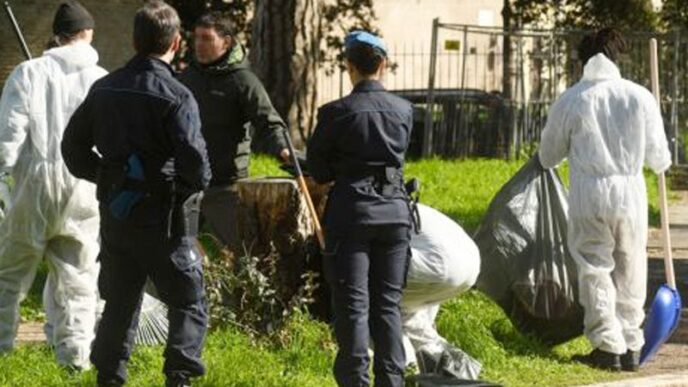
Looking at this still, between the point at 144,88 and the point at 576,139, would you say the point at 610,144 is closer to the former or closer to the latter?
the point at 576,139

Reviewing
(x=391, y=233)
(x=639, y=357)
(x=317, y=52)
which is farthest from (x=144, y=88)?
(x=317, y=52)

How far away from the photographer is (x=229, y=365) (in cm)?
884

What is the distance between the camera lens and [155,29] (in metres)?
7.96

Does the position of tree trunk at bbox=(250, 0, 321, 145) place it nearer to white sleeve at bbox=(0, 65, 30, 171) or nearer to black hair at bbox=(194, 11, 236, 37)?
black hair at bbox=(194, 11, 236, 37)

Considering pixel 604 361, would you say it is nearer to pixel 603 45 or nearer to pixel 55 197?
pixel 603 45

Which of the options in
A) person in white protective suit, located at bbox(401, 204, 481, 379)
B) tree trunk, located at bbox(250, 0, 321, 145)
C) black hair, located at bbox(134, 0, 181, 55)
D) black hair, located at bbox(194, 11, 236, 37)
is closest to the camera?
black hair, located at bbox(134, 0, 181, 55)

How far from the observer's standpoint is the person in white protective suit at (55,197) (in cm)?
873

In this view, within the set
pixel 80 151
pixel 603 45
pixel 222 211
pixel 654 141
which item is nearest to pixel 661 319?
pixel 654 141

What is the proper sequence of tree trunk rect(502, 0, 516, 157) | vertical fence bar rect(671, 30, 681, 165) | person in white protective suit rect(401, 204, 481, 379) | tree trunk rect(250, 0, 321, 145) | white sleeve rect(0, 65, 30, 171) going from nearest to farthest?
white sleeve rect(0, 65, 30, 171)
person in white protective suit rect(401, 204, 481, 379)
tree trunk rect(250, 0, 321, 145)
vertical fence bar rect(671, 30, 681, 165)
tree trunk rect(502, 0, 516, 157)

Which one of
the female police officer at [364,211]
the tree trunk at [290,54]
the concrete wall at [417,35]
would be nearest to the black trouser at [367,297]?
the female police officer at [364,211]

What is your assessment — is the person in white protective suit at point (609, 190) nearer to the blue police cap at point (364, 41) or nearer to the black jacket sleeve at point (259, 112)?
the black jacket sleeve at point (259, 112)

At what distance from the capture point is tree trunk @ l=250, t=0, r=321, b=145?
19.4 m

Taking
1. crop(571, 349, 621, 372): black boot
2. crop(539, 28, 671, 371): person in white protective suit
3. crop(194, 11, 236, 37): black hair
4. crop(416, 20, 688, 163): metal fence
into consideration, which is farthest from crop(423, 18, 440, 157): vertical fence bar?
crop(194, 11, 236, 37): black hair

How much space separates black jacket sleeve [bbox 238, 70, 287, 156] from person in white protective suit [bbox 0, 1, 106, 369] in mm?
1231
